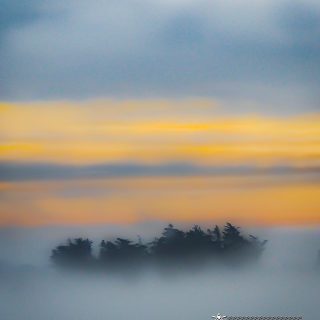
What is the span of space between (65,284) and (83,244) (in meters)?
0.34

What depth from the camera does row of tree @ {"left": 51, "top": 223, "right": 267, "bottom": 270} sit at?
29.4 feet

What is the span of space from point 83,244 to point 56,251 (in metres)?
0.22

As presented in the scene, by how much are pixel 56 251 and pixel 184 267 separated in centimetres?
100

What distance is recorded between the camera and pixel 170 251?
29.6 ft

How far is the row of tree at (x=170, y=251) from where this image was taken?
29.4 feet

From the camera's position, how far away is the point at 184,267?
9031mm

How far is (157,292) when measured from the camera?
891 cm

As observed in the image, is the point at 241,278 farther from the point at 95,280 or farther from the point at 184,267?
the point at 95,280

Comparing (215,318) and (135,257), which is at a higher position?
(135,257)

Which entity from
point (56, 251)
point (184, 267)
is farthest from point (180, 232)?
point (56, 251)

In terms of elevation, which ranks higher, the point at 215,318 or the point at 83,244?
the point at 83,244

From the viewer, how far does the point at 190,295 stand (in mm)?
8898

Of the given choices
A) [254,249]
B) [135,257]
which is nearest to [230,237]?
[254,249]

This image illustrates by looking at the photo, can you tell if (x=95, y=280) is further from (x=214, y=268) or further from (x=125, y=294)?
(x=214, y=268)
